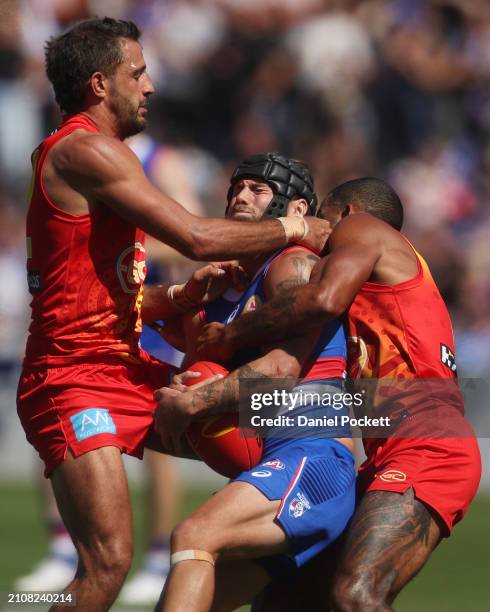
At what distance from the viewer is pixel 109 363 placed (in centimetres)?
538

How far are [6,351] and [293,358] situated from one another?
8.51 metres

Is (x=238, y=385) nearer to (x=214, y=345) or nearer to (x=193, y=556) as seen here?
(x=214, y=345)

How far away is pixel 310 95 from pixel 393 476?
10.5m

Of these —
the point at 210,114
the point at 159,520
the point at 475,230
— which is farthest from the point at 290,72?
the point at 159,520

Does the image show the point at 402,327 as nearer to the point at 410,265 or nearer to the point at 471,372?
the point at 410,265

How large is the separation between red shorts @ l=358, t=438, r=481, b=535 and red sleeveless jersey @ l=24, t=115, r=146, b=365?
1.24 metres

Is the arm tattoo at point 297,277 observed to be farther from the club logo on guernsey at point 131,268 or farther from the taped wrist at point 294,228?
the club logo on guernsey at point 131,268

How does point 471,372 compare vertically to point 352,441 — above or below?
below

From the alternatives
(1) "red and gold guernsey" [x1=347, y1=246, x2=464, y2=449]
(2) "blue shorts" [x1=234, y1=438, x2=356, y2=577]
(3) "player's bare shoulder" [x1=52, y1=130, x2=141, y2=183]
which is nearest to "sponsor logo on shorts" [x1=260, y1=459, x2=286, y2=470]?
(2) "blue shorts" [x1=234, y1=438, x2=356, y2=577]

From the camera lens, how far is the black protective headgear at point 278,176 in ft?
18.6

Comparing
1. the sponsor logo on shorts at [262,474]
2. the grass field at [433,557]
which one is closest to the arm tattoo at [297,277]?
the sponsor logo on shorts at [262,474]

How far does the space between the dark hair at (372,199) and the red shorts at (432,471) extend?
3.47 ft

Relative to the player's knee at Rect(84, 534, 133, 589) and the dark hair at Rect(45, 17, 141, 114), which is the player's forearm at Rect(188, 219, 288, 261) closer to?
the dark hair at Rect(45, 17, 141, 114)

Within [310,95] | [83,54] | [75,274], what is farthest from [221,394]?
[310,95]
